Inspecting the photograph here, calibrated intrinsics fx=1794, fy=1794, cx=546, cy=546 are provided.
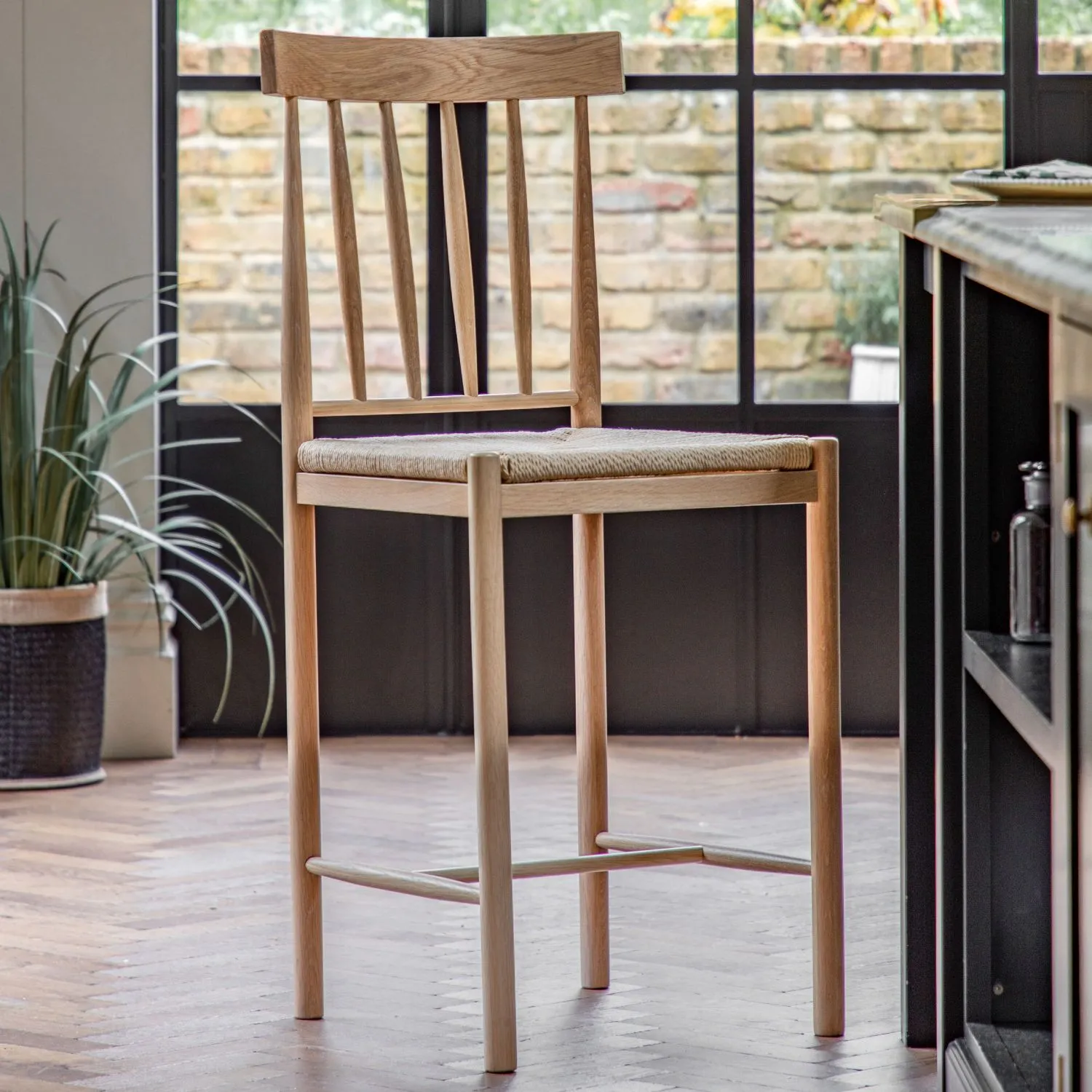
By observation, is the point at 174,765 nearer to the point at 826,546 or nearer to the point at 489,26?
the point at 489,26

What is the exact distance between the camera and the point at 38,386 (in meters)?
3.37

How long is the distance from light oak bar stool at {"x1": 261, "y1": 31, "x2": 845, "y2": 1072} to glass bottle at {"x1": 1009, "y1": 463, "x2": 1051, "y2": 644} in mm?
368

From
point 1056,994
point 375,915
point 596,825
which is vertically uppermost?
point 1056,994

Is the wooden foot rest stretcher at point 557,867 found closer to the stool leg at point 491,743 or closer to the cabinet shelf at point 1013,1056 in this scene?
the stool leg at point 491,743

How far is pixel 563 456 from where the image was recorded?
1.75 metres

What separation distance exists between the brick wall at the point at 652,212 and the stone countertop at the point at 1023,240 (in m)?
1.75

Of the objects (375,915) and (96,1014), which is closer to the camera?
(96,1014)

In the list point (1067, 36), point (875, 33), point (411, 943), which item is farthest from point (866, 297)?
point (411, 943)

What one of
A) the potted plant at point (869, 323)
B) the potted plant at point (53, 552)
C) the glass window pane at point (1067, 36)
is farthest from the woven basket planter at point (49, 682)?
the glass window pane at point (1067, 36)

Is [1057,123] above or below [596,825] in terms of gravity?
above

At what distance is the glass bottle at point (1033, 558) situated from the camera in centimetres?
148

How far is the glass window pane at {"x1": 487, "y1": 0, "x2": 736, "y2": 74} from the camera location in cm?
348

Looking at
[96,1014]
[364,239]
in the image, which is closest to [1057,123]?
[364,239]

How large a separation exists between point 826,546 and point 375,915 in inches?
34.6
